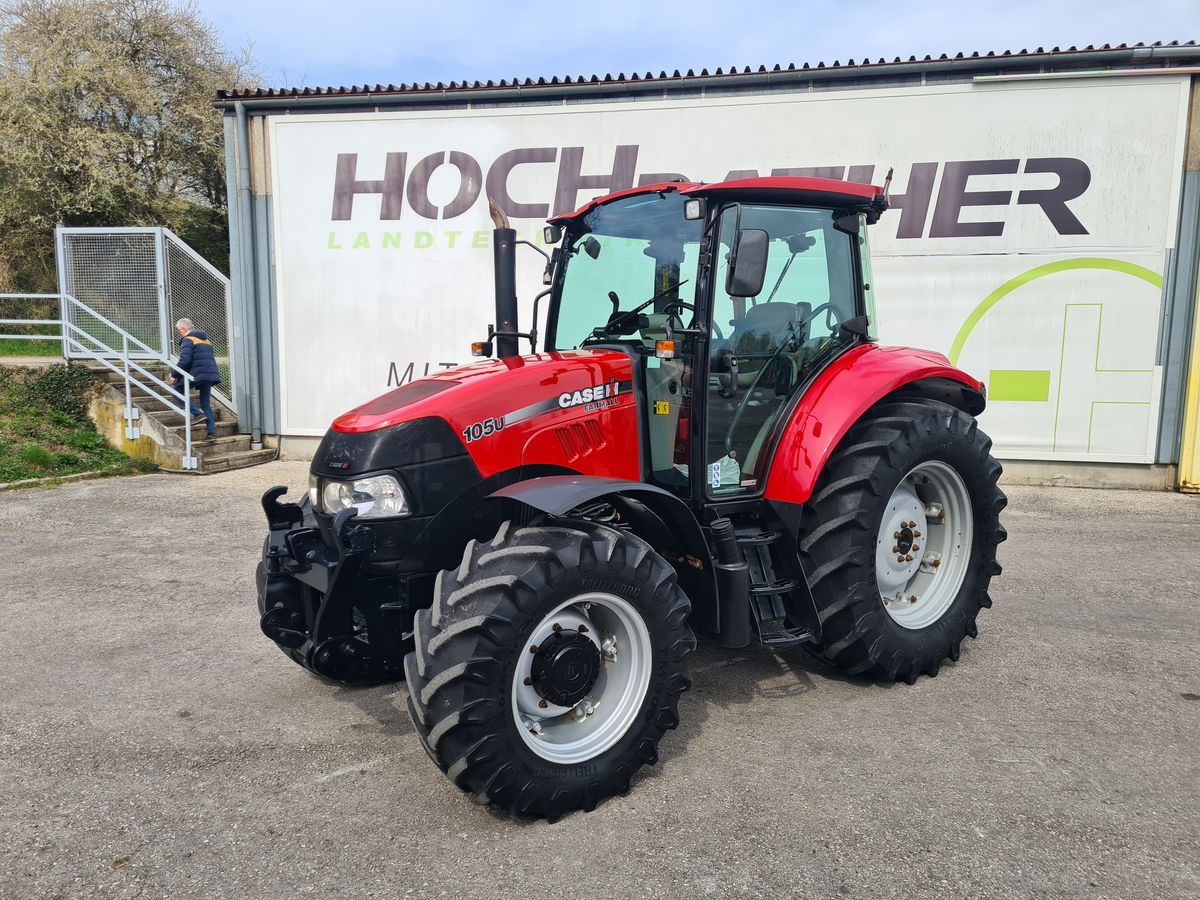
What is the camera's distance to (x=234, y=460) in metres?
9.98

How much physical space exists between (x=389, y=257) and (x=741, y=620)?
8.18 meters

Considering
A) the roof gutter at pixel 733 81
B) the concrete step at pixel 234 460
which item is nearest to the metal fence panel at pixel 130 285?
→ the concrete step at pixel 234 460

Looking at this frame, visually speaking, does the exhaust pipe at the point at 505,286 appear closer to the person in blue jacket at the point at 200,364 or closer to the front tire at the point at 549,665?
the front tire at the point at 549,665

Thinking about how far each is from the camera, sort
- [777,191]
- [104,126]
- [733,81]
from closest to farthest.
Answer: [777,191], [733,81], [104,126]

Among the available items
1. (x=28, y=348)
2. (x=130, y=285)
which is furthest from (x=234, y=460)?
(x=28, y=348)

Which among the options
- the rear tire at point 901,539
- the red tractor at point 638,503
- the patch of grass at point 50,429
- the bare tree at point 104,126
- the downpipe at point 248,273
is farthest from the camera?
the bare tree at point 104,126

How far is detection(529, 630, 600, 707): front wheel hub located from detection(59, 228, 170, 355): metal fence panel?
961 centimetres

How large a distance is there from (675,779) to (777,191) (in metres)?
2.46

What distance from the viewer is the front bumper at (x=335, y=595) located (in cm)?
305

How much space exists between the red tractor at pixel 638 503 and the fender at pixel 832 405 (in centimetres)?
1

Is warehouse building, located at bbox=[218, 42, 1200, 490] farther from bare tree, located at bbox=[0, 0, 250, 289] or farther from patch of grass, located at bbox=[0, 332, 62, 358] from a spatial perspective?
bare tree, located at bbox=[0, 0, 250, 289]

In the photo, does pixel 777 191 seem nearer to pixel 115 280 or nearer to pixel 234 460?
pixel 234 460

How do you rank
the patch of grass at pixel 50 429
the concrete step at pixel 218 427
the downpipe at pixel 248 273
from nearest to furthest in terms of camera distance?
1. the patch of grass at pixel 50 429
2. the concrete step at pixel 218 427
3. the downpipe at pixel 248 273

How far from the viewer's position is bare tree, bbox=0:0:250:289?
58.3 feet
